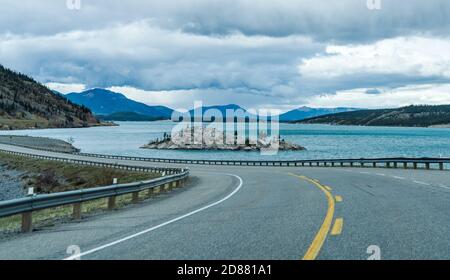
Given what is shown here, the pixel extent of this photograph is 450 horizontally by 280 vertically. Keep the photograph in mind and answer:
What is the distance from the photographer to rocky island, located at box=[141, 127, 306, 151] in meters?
131

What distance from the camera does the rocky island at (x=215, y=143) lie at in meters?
131

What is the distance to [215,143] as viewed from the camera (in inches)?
5349

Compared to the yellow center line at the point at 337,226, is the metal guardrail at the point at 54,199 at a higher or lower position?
higher

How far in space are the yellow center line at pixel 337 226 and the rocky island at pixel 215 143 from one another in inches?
4539

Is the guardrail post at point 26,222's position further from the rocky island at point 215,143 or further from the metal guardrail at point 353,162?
the rocky island at point 215,143

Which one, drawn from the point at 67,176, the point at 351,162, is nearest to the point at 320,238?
the point at 351,162

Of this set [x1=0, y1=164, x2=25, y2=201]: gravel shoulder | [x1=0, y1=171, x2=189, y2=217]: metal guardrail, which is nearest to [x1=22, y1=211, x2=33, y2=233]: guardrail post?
[x1=0, y1=171, x2=189, y2=217]: metal guardrail

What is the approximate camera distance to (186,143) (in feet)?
445

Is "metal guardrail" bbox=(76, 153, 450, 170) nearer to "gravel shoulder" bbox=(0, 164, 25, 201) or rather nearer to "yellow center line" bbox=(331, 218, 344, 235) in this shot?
"gravel shoulder" bbox=(0, 164, 25, 201)

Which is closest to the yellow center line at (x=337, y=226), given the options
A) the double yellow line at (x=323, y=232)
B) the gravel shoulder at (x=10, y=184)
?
the double yellow line at (x=323, y=232)

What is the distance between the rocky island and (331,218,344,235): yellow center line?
115 metres
